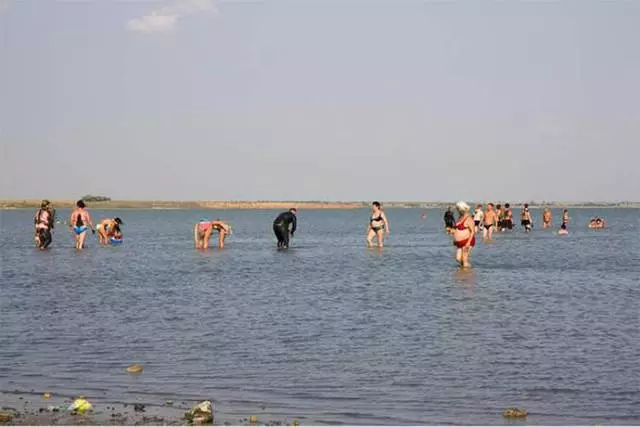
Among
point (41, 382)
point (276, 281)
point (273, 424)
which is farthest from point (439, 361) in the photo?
point (276, 281)

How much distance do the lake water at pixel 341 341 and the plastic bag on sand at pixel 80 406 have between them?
0.63 meters

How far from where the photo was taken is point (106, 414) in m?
10.5

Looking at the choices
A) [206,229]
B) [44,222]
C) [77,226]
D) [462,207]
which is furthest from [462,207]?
[44,222]

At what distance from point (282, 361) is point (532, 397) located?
3743mm

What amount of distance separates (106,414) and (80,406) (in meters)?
0.32

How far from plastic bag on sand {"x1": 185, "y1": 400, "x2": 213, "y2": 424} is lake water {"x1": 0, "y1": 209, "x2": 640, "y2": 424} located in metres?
0.40

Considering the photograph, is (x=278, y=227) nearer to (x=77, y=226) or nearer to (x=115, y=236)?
(x=77, y=226)

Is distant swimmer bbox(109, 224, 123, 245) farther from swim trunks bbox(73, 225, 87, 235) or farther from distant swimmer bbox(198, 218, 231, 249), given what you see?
swim trunks bbox(73, 225, 87, 235)

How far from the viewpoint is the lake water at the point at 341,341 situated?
11523 millimetres

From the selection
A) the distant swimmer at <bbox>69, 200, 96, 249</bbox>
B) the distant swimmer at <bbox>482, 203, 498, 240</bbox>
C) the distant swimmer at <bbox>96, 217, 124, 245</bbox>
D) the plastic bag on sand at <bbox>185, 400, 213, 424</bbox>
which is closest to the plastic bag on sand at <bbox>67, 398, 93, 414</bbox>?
the plastic bag on sand at <bbox>185, 400, 213, 424</bbox>

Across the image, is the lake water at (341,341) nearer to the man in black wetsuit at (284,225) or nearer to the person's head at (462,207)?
the person's head at (462,207)

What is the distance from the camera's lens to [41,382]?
12414 millimetres

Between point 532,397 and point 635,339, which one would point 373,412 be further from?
point 635,339

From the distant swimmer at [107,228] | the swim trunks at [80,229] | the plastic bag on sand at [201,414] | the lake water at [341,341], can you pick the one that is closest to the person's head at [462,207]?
the lake water at [341,341]
